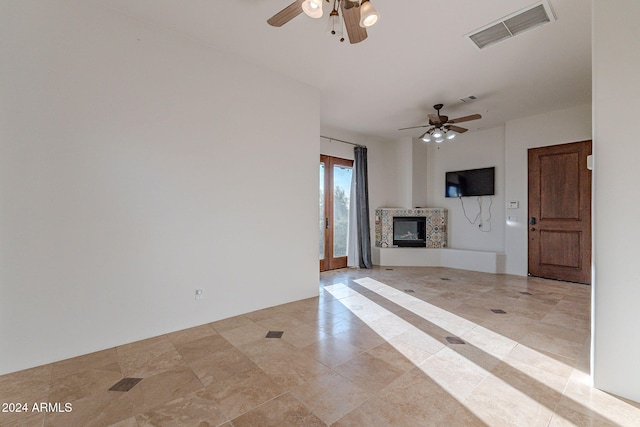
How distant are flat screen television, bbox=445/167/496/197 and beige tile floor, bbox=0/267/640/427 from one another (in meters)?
3.02

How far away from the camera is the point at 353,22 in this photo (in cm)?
200

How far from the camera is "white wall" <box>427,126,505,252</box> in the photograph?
228 inches

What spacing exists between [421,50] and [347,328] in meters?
3.17

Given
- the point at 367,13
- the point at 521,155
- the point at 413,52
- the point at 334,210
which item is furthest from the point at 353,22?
the point at 521,155

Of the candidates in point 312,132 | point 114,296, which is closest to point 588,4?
point 312,132

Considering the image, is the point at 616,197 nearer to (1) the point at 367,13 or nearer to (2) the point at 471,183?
(1) the point at 367,13

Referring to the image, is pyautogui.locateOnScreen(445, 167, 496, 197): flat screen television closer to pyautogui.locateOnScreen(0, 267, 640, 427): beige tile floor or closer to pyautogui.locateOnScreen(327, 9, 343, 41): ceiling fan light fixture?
pyautogui.locateOnScreen(0, 267, 640, 427): beige tile floor

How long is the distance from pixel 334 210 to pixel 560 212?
4102 millimetres

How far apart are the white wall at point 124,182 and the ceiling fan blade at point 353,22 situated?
1680 millimetres

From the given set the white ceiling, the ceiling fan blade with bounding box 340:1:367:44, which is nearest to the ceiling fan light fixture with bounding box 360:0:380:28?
the ceiling fan blade with bounding box 340:1:367:44

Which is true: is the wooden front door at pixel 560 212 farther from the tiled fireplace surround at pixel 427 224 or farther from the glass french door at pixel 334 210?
the glass french door at pixel 334 210

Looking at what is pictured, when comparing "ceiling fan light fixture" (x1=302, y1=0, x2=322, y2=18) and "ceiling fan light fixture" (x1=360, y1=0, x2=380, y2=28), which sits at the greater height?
"ceiling fan light fixture" (x1=302, y1=0, x2=322, y2=18)

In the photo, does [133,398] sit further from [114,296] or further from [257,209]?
[257,209]

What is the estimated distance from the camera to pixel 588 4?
7.95 ft
